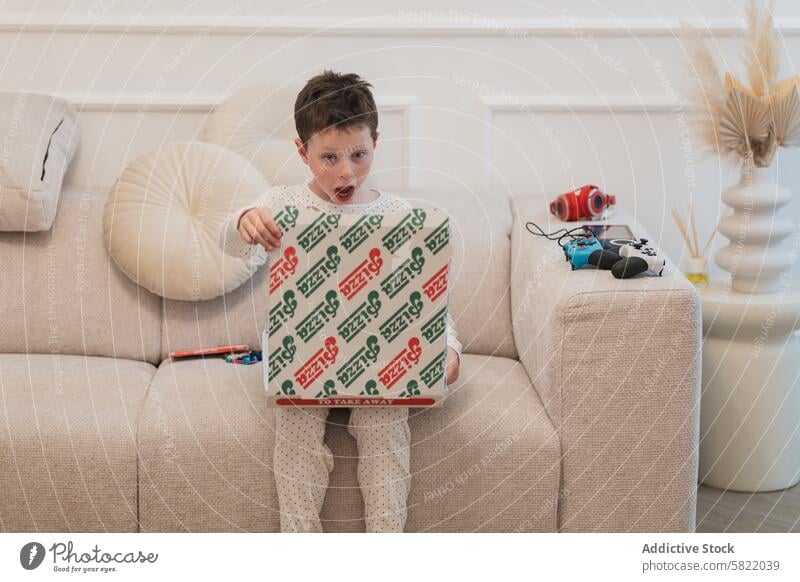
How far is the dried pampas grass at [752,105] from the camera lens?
235 cm

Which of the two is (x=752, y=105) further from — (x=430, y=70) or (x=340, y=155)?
(x=340, y=155)

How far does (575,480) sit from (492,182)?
3.35 feet

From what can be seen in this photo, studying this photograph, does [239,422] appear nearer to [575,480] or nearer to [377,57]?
[575,480]

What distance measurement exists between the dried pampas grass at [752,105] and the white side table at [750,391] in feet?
1.10

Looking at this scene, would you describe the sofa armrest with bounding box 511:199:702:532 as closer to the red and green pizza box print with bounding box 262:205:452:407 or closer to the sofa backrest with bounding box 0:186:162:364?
the red and green pizza box print with bounding box 262:205:452:407

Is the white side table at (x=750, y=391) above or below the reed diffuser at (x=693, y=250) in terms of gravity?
below

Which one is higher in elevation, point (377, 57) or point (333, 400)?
point (377, 57)

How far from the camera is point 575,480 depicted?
1.88 m

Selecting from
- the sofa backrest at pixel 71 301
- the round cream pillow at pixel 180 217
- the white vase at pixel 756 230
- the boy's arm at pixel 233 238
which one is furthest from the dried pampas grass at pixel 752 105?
the sofa backrest at pixel 71 301

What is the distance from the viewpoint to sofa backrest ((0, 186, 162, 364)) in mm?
2275

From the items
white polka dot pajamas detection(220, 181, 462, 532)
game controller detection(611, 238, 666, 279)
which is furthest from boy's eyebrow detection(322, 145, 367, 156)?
game controller detection(611, 238, 666, 279)

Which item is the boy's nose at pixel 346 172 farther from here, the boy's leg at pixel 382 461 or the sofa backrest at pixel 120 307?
the sofa backrest at pixel 120 307

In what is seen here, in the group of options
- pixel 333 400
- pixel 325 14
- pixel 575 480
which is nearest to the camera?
pixel 333 400
